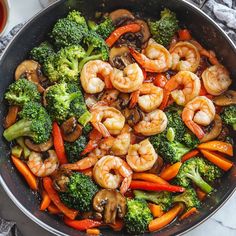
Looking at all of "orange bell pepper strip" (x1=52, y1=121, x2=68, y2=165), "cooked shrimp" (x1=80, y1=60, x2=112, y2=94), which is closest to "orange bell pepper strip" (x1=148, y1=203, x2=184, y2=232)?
"orange bell pepper strip" (x1=52, y1=121, x2=68, y2=165)

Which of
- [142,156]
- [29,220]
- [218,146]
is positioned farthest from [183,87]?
[29,220]

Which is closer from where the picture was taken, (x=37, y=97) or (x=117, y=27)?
(x=37, y=97)

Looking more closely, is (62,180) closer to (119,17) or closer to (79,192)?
(79,192)

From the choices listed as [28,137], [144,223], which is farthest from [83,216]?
[28,137]

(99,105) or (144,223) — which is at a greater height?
(99,105)

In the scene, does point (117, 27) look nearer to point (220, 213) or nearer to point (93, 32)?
point (93, 32)

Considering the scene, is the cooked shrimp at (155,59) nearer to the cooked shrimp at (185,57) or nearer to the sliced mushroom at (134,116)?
the cooked shrimp at (185,57)
